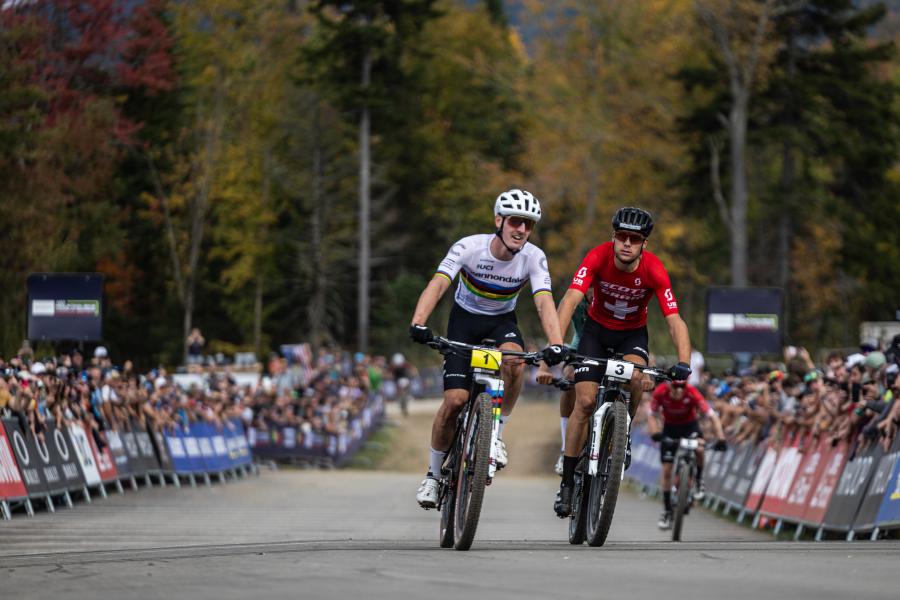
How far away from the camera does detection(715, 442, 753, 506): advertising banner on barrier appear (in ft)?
79.4

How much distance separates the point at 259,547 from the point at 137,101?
49255mm

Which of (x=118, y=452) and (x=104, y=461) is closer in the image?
(x=104, y=461)

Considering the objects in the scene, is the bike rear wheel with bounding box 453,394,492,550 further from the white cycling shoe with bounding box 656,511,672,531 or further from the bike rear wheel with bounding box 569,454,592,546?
the white cycling shoe with bounding box 656,511,672,531

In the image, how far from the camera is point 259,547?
451 inches

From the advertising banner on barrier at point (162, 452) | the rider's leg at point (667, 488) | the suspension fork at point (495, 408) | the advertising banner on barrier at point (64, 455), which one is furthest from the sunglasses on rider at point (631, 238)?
the advertising banner on barrier at point (162, 452)

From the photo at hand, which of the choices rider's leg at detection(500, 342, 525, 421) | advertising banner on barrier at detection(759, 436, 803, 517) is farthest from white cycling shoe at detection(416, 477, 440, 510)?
advertising banner on barrier at detection(759, 436, 803, 517)

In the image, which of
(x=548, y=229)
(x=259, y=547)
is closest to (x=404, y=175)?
(x=548, y=229)

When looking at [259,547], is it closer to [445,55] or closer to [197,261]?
[197,261]

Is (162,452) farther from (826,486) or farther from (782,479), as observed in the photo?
(826,486)

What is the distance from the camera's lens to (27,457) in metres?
21.0

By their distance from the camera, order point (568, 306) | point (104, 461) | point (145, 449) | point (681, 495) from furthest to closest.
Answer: point (145, 449) → point (104, 461) → point (681, 495) → point (568, 306)

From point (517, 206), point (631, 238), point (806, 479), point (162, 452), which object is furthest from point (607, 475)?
point (162, 452)

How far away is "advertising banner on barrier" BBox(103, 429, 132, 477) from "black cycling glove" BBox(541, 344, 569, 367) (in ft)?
50.7

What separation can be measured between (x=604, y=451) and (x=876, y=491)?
18.4ft
